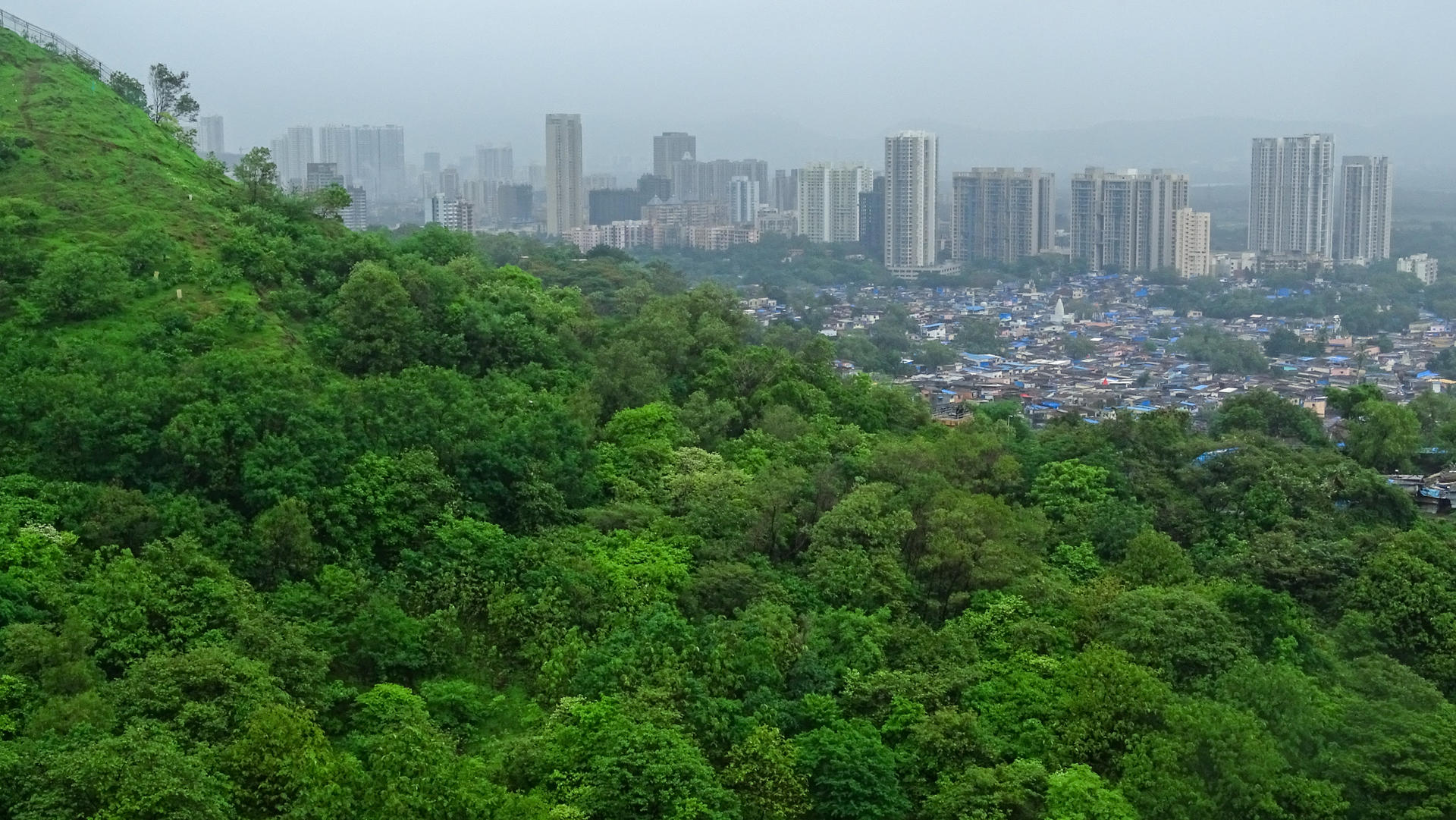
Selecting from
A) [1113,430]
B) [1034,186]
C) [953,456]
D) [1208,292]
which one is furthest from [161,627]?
[1034,186]

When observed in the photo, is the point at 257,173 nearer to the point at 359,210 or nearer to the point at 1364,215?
the point at 359,210

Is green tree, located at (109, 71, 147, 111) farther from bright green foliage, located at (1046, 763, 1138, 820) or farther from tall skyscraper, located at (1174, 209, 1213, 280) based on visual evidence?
tall skyscraper, located at (1174, 209, 1213, 280)

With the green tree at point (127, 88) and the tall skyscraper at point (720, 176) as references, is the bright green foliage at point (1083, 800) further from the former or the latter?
the tall skyscraper at point (720, 176)

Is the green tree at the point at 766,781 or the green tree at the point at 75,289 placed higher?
the green tree at the point at 75,289

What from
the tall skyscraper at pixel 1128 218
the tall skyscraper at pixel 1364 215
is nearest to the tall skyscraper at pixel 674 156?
the tall skyscraper at pixel 1128 218

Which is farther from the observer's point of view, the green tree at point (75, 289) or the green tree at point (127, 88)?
the green tree at point (127, 88)

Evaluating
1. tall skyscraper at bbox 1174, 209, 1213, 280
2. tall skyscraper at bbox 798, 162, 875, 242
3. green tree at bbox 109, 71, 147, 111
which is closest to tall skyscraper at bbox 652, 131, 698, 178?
tall skyscraper at bbox 798, 162, 875, 242
